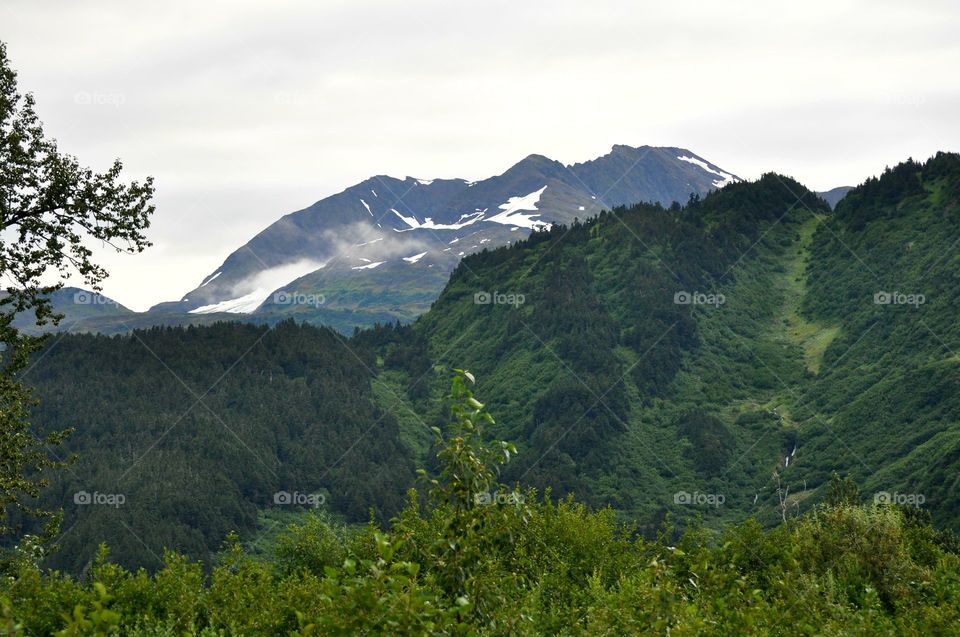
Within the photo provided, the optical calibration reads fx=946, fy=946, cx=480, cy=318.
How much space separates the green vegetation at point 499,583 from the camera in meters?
11.6

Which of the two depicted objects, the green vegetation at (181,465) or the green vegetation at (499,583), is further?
the green vegetation at (181,465)

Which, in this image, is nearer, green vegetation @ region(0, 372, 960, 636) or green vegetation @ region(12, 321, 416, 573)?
green vegetation @ region(0, 372, 960, 636)

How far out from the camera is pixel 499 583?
16.6 meters

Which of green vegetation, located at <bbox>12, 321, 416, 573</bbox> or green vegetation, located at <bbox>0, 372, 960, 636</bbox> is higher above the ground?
green vegetation, located at <bbox>0, 372, 960, 636</bbox>

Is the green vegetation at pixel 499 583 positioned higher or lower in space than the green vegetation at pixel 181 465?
higher

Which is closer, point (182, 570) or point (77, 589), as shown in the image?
point (77, 589)

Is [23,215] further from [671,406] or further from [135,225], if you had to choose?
[671,406]

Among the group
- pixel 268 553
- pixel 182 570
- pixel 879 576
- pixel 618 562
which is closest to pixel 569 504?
pixel 618 562

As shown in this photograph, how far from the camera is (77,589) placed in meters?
23.3

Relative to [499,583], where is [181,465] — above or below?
below

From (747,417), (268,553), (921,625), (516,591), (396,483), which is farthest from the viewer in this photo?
(747,417)

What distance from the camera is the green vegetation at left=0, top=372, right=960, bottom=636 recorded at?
455 inches

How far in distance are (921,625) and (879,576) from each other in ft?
30.7

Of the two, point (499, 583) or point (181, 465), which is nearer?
point (499, 583)
